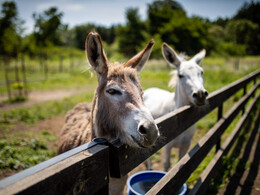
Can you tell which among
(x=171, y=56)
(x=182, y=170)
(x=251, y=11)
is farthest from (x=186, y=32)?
(x=182, y=170)

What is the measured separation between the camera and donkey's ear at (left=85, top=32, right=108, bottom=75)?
169 centimetres

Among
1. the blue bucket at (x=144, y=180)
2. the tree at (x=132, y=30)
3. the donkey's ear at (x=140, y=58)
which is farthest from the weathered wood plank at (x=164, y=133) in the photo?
the tree at (x=132, y=30)

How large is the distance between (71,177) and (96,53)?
130 centimetres

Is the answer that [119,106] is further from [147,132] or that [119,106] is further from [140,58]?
[140,58]

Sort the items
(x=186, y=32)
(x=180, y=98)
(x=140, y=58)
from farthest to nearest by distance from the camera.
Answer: (x=186, y=32)
(x=180, y=98)
(x=140, y=58)

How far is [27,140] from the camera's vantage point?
488 cm

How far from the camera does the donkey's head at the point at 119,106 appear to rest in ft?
4.29

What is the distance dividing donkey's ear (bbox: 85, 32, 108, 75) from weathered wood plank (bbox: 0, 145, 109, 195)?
3.22 feet

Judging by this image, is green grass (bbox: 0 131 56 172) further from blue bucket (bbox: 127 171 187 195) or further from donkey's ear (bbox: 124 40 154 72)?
donkey's ear (bbox: 124 40 154 72)

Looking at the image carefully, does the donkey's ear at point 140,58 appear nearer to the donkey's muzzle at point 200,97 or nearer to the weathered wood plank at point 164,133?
the weathered wood plank at point 164,133

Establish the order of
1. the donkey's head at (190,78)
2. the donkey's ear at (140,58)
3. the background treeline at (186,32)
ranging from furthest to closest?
the background treeline at (186,32) < the donkey's head at (190,78) < the donkey's ear at (140,58)

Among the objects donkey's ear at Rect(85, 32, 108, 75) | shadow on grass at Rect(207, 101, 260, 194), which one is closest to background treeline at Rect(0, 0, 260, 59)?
shadow on grass at Rect(207, 101, 260, 194)

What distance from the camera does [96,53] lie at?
186 centimetres

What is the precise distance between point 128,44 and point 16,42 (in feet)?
99.4
